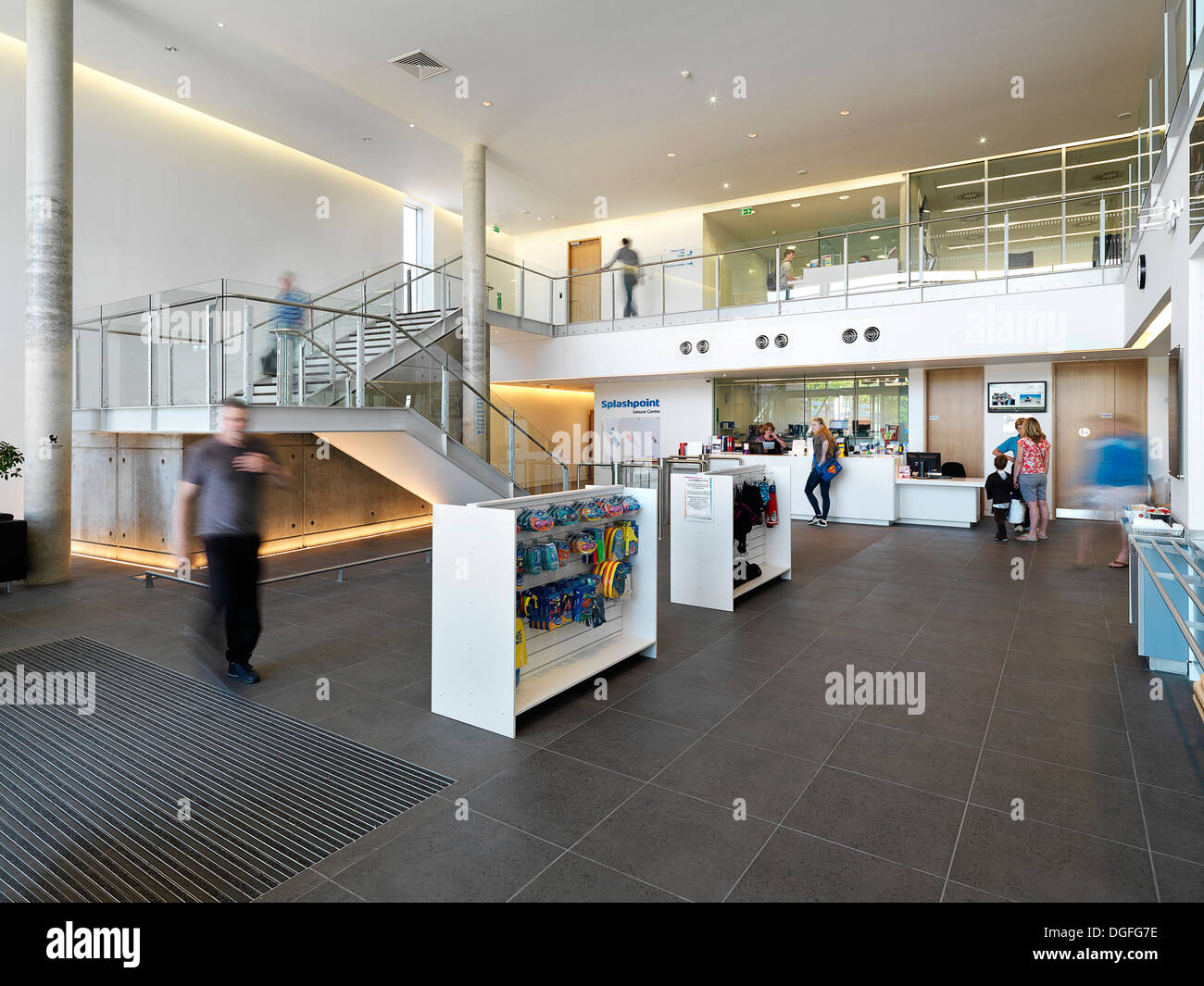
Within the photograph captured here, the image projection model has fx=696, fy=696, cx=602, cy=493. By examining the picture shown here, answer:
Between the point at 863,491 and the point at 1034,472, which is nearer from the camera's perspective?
the point at 1034,472

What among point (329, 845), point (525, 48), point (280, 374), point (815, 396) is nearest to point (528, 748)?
point (329, 845)

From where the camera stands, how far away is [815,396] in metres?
14.5

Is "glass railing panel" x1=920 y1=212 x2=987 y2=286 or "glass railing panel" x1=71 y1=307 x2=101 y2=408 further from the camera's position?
"glass railing panel" x1=920 y1=212 x2=987 y2=286

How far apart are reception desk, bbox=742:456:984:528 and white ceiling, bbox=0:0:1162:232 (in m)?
5.61

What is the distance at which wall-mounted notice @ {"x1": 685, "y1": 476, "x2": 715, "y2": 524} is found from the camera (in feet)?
20.7

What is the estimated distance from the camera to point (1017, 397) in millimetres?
12492

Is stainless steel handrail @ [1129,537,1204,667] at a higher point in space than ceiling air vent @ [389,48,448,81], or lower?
lower

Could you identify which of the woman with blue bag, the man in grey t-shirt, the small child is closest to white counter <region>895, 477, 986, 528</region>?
the small child

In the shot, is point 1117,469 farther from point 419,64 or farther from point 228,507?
point 228,507

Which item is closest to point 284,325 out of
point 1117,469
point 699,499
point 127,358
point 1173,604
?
point 127,358

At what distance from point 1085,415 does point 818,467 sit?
489cm

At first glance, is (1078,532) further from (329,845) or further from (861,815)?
(329,845)

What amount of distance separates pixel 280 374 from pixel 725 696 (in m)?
5.48

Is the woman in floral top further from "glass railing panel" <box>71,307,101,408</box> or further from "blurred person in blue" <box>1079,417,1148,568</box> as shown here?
"glass railing panel" <box>71,307,101,408</box>
